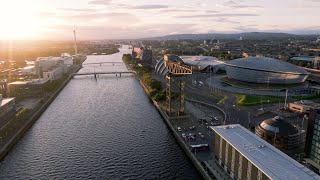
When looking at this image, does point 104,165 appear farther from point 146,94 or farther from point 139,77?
point 139,77

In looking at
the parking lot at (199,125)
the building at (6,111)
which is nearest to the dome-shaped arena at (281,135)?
the parking lot at (199,125)

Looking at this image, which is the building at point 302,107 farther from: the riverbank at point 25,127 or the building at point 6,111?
the building at point 6,111

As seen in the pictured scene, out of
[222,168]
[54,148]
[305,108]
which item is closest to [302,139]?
[222,168]

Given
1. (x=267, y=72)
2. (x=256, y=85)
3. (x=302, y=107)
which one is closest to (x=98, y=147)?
(x=302, y=107)

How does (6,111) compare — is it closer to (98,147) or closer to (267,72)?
(98,147)

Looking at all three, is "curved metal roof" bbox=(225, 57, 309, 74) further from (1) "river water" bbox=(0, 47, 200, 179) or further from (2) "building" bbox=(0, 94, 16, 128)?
(2) "building" bbox=(0, 94, 16, 128)

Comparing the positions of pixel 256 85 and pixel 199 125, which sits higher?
pixel 199 125
